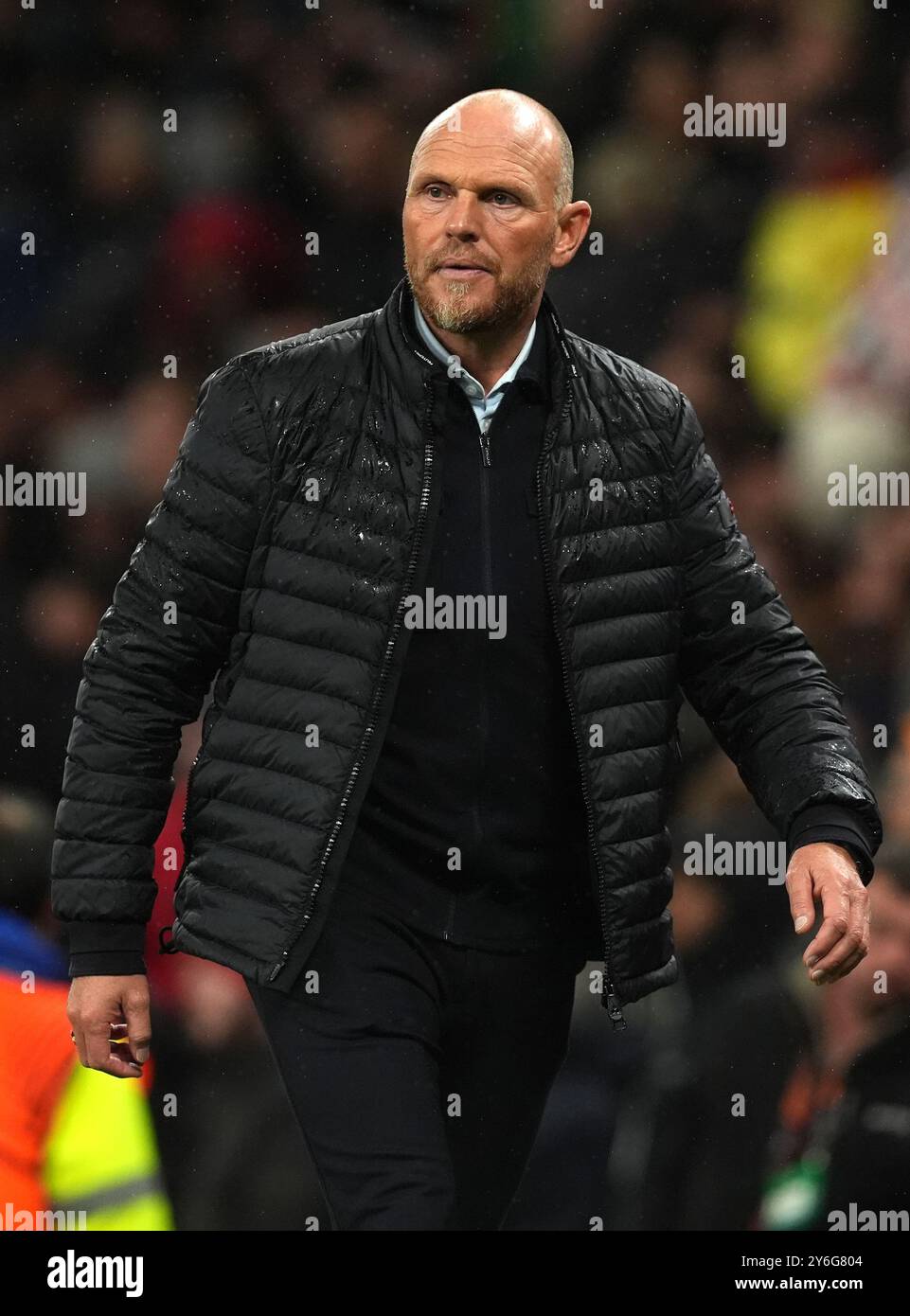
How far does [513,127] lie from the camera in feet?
7.38

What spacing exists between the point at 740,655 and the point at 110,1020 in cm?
82

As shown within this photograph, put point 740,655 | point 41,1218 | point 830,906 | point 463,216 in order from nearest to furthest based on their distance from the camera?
point 830,906 → point 463,216 → point 740,655 → point 41,1218

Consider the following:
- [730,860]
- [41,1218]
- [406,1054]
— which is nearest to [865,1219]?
[730,860]

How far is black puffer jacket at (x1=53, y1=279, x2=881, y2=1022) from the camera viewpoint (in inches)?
82.4

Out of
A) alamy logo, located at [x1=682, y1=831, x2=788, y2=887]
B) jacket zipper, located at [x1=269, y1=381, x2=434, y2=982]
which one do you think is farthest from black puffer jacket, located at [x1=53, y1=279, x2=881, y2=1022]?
alamy logo, located at [x1=682, y1=831, x2=788, y2=887]

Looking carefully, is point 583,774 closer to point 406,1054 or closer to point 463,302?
point 406,1054

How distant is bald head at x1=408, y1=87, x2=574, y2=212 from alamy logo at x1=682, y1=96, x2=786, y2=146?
3.49 ft

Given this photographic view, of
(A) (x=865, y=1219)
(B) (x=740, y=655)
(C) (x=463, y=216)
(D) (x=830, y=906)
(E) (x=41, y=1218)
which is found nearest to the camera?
(D) (x=830, y=906)

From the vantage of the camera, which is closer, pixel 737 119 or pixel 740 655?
pixel 740 655

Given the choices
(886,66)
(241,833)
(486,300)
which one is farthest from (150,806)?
(886,66)

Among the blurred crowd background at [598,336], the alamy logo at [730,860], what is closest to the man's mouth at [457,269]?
the blurred crowd background at [598,336]

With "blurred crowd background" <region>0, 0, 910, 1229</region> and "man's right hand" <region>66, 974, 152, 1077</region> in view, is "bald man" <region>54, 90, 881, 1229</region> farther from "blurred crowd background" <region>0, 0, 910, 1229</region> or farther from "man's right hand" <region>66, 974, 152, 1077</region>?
"blurred crowd background" <region>0, 0, 910, 1229</region>

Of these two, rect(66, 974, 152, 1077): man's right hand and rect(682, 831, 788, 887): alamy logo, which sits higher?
rect(682, 831, 788, 887): alamy logo
